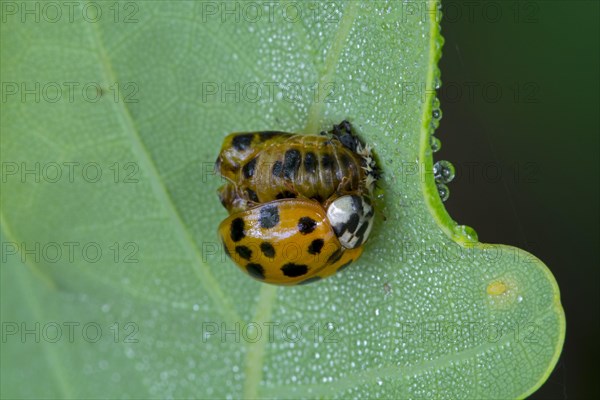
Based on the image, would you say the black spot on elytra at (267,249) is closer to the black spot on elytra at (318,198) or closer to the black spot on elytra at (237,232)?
the black spot on elytra at (237,232)

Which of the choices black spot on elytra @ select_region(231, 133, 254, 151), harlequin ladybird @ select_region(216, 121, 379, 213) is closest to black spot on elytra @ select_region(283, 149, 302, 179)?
harlequin ladybird @ select_region(216, 121, 379, 213)

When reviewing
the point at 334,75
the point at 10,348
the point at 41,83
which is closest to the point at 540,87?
the point at 334,75

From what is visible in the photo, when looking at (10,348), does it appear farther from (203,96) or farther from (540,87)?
(540,87)

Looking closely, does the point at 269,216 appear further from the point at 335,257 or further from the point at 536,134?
the point at 536,134

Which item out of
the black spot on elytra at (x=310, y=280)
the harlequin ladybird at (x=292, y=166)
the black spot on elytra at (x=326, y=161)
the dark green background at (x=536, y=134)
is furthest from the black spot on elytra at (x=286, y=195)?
the dark green background at (x=536, y=134)

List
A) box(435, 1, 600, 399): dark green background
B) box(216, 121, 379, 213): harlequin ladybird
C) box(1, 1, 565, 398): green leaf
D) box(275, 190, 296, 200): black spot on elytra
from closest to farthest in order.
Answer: box(1, 1, 565, 398): green leaf → box(216, 121, 379, 213): harlequin ladybird → box(275, 190, 296, 200): black spot on elytra → box(435, 1, 600, 399): dark green background

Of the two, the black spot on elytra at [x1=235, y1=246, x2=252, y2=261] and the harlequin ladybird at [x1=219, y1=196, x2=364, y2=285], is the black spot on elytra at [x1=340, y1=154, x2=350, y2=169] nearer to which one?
the harlequin ladybird at [x1=219, y1=196, x2=364, y2=285]
